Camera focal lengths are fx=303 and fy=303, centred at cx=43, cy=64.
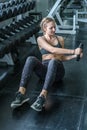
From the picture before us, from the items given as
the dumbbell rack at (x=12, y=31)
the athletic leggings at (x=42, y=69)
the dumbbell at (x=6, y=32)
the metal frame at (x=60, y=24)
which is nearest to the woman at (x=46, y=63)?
the athletic leggings at (x=42, y=69)

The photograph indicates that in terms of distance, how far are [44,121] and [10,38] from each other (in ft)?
5.65

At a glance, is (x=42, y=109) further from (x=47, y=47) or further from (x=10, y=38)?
(x=10, y=38)

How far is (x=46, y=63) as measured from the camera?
2.82m

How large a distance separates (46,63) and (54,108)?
477 mm

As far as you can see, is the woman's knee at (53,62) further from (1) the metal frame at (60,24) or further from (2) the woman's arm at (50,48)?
(1) the metal frame at (60,24)

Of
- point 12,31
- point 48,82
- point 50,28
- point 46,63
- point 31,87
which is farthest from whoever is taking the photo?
point 12,31

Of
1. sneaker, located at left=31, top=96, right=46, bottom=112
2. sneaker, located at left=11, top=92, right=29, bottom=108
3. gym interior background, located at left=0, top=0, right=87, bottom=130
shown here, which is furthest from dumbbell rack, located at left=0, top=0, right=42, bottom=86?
sneaker, located at left=31, top=96, right=46, bottom=112

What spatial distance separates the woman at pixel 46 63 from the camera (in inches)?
99.6

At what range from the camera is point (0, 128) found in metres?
2.21

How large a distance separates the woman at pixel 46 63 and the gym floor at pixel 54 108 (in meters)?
0.09

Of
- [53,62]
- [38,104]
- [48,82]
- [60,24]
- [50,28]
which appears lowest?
[60,24]

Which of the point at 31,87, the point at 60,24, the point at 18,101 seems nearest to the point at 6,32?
the point at 31,87

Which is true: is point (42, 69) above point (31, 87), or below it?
above

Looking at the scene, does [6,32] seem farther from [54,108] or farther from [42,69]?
[54,108]
